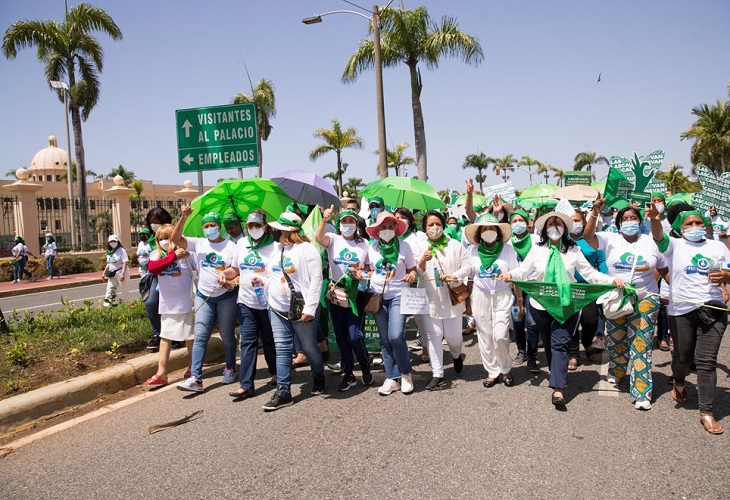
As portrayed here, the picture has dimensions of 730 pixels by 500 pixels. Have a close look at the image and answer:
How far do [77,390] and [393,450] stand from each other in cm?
335

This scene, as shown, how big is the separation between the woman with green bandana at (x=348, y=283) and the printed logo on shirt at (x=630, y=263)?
8.22 ft

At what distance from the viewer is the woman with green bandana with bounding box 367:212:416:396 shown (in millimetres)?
5445

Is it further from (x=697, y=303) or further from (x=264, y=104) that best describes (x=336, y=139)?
(x=697, y=303)

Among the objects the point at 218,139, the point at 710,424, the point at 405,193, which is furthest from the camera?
the point at 405,193

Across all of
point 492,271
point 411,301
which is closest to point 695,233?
point 492,271

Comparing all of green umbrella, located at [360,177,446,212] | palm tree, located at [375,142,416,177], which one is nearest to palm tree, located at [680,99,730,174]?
palm tree, located at [375,142,416,177]

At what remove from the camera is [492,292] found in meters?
5.55

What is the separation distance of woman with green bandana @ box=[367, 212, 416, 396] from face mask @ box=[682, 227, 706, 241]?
2.49 m

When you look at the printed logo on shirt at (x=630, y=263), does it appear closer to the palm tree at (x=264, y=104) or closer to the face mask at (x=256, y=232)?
the face mask at (x=256, y=232)

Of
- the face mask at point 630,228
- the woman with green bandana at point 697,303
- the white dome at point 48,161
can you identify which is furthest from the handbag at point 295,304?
the white dome at point 48,161

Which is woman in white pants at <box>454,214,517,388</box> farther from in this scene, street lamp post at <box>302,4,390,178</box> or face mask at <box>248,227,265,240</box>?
street lamp post at <box>302,4,390,178</box>

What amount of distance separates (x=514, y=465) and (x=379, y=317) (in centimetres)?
221

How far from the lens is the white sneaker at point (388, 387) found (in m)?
5.41

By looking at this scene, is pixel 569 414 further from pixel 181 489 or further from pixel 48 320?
pixel 48 320
